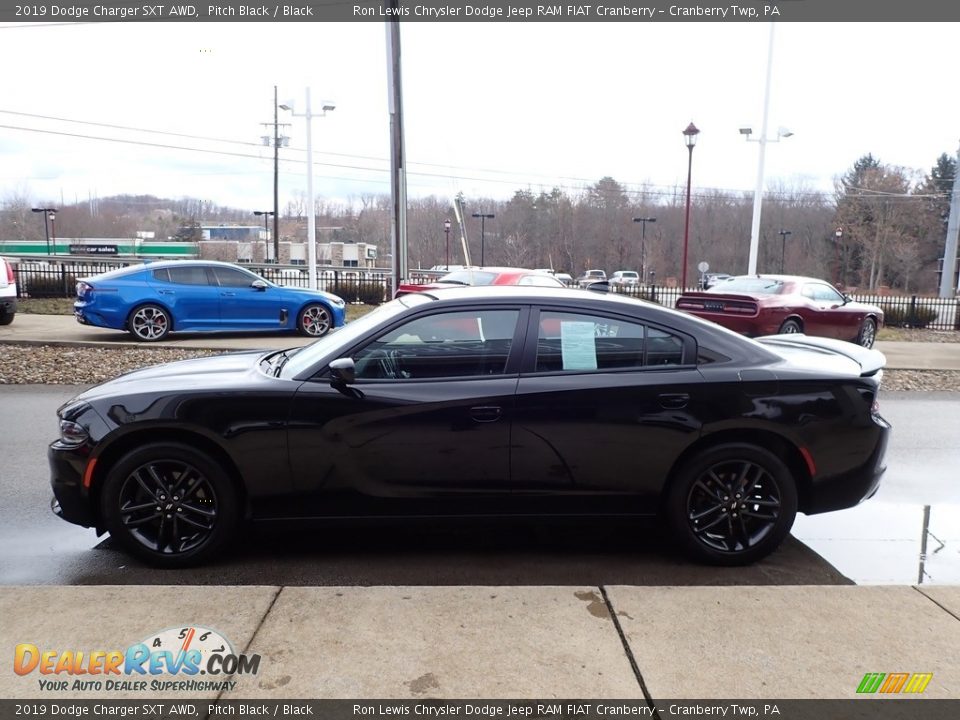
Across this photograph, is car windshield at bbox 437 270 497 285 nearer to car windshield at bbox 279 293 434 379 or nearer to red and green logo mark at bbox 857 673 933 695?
car windshield at bbox 279 293 434 379

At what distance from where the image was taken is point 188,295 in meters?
13.3

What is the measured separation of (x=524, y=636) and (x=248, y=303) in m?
11.9

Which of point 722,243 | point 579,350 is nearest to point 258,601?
point 579,350

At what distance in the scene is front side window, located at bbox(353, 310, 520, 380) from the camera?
396 cm

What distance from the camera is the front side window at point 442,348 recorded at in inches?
156

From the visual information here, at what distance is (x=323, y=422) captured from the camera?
149 inches

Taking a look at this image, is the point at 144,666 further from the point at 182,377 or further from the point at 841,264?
the point at 841,264

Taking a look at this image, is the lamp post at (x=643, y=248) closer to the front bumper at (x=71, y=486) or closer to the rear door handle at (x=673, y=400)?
the rear door handle at (x=673, y=400)

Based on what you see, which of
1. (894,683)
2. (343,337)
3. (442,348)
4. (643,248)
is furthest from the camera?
(643,248)

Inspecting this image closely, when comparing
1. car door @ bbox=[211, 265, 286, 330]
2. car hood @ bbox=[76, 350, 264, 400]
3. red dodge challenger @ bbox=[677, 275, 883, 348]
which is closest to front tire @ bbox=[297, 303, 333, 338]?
car door @ bbox=[211, 265, 286, 330]

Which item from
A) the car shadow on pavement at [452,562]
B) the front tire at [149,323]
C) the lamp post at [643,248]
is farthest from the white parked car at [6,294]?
the lamp post at [643,248]

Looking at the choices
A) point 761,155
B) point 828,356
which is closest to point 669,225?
point 761,155

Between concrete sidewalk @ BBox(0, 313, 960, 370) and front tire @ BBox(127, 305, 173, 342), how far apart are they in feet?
0.67
